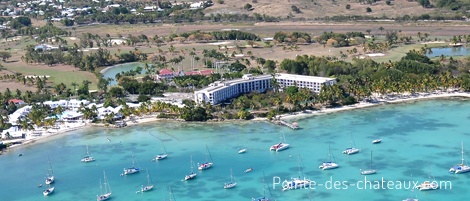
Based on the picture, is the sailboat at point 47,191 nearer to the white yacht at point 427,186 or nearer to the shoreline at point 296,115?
the shoreline at point 296,115

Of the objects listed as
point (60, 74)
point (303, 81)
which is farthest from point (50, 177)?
point (60, 74)

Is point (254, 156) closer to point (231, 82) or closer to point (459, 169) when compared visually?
point (459, 169)

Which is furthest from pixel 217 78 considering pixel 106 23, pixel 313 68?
pixel 106 23

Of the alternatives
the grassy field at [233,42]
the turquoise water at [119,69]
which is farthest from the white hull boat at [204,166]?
the turquoise water at [119,69]

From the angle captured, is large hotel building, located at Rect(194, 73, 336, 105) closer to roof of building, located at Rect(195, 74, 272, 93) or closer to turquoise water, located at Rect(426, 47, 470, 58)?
roof of building, located at Rect(195, 74, 272, 93)

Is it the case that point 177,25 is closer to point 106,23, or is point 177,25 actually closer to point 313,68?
point 106,23
